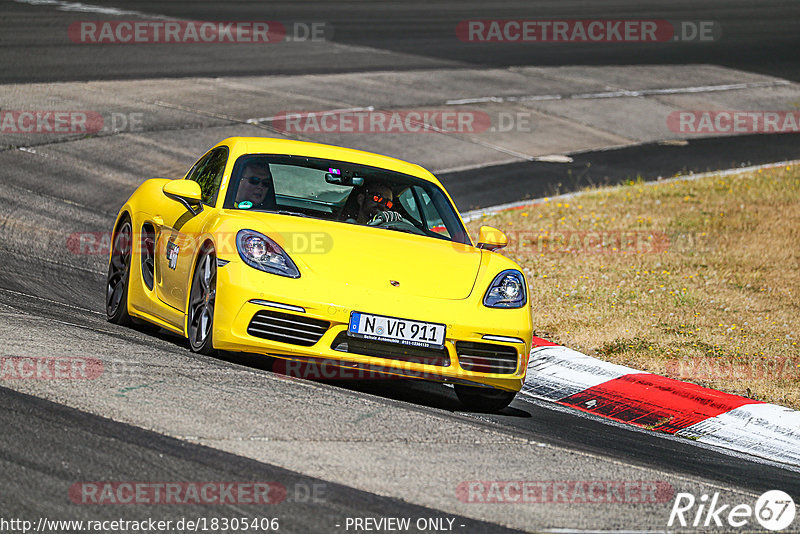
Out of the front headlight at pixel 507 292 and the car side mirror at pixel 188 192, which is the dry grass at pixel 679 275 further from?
the car side mirror at pixel 188 192

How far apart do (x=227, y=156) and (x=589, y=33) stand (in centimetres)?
2340

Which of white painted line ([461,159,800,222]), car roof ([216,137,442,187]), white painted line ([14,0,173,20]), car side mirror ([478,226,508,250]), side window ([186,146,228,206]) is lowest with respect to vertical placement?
white painted line ([461,159,800,222])

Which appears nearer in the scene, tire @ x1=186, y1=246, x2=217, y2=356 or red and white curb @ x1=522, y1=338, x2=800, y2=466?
tire @ x1=186, y1=246, x2=217, y2=356

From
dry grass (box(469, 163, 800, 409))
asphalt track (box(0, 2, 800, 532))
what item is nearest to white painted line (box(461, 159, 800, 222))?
dry grass (box(469, 163, 800, 409))

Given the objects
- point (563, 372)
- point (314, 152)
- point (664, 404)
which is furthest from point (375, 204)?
point (664, 404)

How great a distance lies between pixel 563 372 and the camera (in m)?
8.48

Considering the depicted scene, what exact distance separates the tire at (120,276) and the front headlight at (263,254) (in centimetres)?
175

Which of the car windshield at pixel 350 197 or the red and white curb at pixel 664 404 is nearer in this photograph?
the red and white curb at pixel 664 404

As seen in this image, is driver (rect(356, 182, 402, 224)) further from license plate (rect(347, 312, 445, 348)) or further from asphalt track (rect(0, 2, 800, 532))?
license plate (rect(347, 312, 445, 348))

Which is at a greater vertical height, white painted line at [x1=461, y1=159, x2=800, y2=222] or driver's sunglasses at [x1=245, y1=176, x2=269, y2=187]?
driver's sunglasses at [x1=245, y1=176, x2=269, y2=187]

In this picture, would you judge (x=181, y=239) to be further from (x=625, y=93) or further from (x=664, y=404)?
(x=625, y=93)

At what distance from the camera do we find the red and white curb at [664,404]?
284 inches

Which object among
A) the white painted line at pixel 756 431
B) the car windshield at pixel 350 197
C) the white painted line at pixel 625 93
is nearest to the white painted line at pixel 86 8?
the white painted line at pixel 625 93

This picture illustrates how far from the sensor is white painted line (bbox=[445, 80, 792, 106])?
21250mm
